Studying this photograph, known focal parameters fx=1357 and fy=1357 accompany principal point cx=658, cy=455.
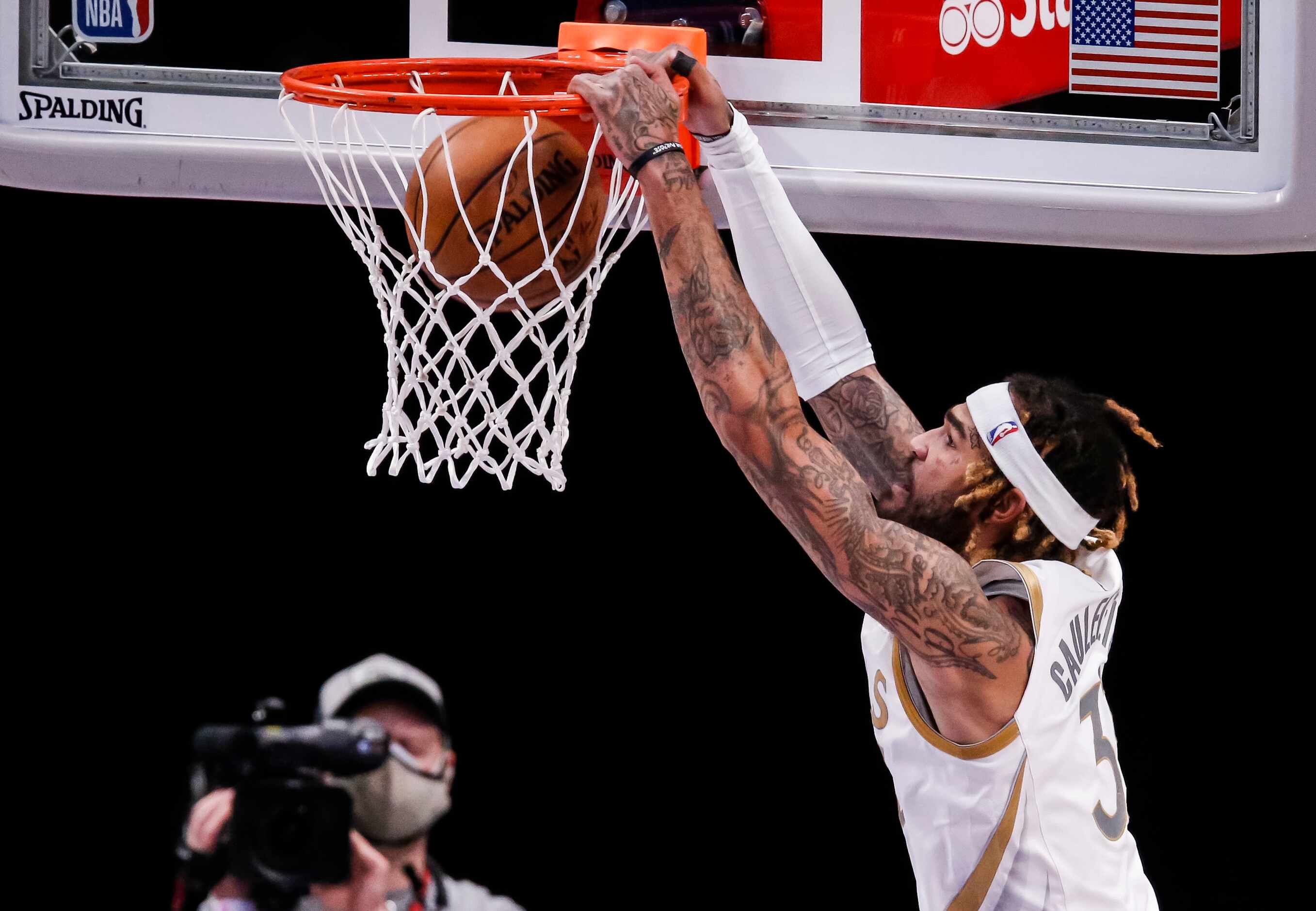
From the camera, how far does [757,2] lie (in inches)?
92.5

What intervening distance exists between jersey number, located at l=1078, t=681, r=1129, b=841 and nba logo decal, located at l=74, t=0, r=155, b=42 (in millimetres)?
1833

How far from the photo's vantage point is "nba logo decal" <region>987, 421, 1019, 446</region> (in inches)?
81.9

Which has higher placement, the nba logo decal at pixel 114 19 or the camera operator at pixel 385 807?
the nba logo decal at pixel 114 19

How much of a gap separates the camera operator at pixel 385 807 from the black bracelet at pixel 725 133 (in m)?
0.90

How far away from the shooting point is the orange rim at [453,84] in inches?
75.4

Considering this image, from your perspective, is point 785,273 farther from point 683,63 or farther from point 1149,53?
point 1149,53

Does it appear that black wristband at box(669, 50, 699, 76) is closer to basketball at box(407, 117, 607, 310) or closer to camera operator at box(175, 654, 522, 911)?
basketball at box(407, 117, 607, 310)

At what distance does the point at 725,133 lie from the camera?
80.7 inches

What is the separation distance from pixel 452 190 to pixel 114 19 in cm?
74

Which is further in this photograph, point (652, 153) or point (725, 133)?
point (725, 133)

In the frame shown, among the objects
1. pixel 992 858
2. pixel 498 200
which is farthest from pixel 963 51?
pixel 992 858

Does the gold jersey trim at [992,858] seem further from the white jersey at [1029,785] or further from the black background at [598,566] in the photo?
the black background at [598,566]

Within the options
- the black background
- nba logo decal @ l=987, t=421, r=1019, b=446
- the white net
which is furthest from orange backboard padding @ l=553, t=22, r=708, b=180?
the black background

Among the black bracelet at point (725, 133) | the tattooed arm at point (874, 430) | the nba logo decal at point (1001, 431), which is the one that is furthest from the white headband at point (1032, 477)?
the black bracelet at point (725, 133)
